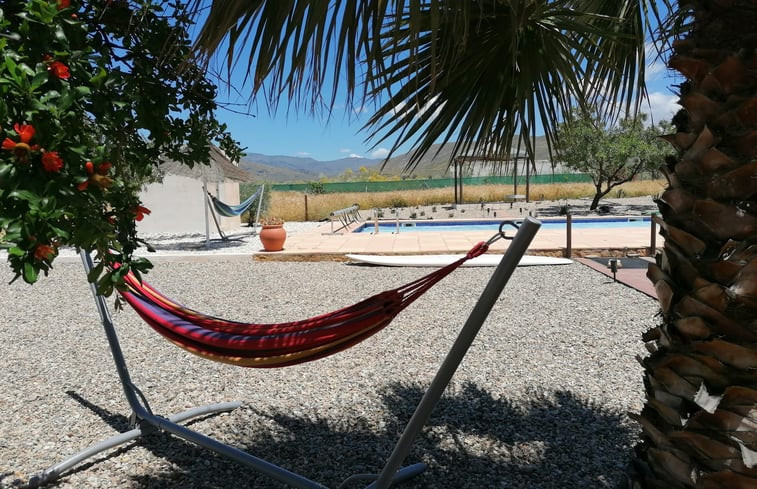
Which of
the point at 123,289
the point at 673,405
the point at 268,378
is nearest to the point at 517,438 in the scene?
the point at 673,405

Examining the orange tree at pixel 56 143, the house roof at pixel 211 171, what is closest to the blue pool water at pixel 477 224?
the house roof at pixel 211 171

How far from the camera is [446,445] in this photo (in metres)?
2.47

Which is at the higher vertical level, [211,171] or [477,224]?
[211,171]

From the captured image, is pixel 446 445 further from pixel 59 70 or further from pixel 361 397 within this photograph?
pixel 59 70

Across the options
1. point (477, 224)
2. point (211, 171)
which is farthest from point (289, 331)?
point (477, 224)

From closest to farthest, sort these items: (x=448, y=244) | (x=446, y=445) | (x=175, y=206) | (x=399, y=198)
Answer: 1. (x=446, y=445)
2. (x=448, y=244)
3. (x=175, y=206)
4. (x=399, y=198)

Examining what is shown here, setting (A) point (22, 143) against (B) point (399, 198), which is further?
(B) point (399, 198)

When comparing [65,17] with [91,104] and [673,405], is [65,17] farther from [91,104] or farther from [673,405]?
[673,405]

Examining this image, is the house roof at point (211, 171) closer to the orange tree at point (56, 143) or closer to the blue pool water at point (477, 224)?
the blue pool water at point (477, 224)

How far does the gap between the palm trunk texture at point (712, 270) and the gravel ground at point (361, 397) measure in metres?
1.09

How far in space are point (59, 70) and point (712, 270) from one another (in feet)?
4.74

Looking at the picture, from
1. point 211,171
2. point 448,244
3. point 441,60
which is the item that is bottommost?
point 448,244

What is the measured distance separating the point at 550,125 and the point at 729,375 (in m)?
1.51

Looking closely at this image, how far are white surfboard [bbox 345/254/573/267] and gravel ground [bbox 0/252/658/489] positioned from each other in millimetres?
1705
